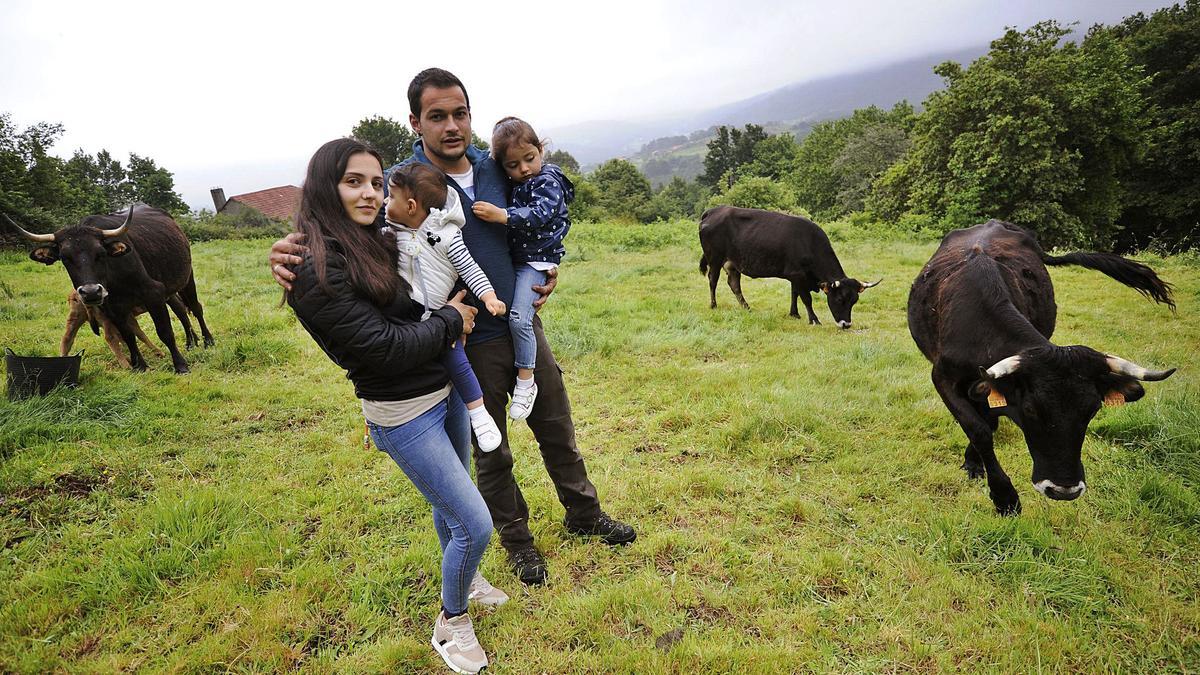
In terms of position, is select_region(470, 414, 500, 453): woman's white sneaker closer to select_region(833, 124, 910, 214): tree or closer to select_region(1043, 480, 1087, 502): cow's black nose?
select_region(1043, 480, 1087, 502): cow's black nose

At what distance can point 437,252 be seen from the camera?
2348 millimetres

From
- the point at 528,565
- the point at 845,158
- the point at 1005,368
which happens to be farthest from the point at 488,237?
the point at 845,158

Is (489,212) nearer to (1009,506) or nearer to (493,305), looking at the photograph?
(493,305)

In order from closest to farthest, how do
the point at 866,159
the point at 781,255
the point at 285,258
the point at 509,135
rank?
the point at 285,258, the point at 509,135, the point at 781,255, the point at 866,159

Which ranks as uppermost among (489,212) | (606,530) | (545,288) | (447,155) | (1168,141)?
(447,155)

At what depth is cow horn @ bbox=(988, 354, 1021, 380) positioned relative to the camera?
298 centimetres

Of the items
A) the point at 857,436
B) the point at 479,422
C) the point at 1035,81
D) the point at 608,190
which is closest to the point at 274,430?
the point at 479,422

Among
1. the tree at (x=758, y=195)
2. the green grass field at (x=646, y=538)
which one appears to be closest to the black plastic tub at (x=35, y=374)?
the green grass field at (x=646, y=538)

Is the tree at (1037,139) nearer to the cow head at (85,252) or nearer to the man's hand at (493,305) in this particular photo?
the man's hand at (493,305)

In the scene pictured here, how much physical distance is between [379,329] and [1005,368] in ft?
10.3

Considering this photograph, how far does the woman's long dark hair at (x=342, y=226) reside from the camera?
1966 mm

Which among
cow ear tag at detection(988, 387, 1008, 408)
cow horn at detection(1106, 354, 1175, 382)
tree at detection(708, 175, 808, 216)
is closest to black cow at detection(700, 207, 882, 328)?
cow ear tag at detection(988, 387, 1008, 408)

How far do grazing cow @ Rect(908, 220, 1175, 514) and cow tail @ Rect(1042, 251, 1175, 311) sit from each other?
1 cm

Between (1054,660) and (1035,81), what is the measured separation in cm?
2437
